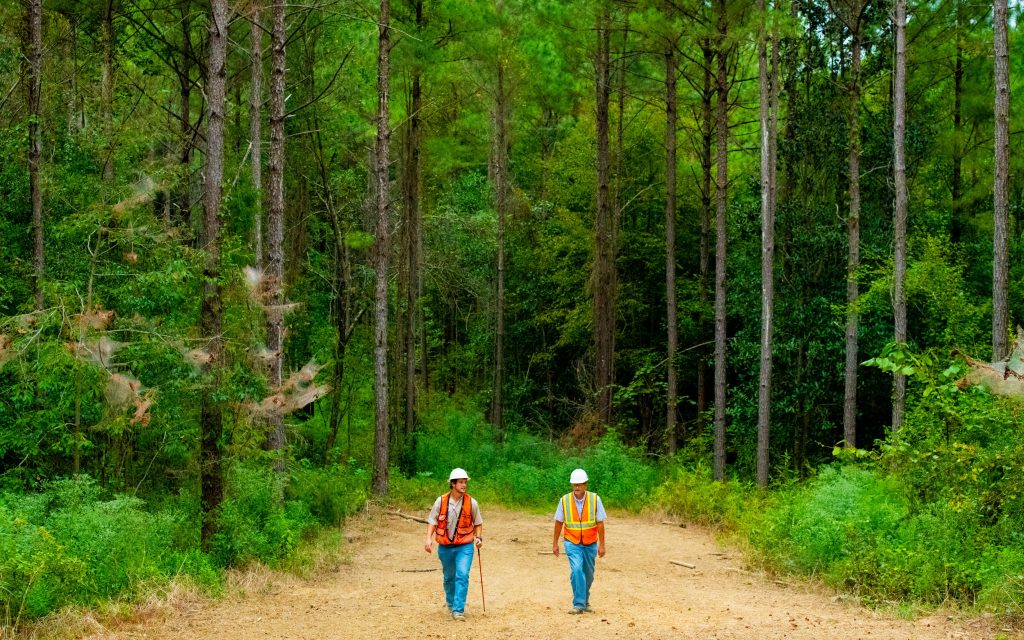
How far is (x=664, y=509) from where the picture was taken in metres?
20.1

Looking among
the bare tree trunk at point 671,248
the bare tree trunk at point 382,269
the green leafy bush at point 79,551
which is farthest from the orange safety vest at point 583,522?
the bare tree trunk at point 671,248

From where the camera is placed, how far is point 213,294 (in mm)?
12109

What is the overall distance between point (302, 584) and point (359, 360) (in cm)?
1493

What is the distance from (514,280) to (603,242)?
34.2 feet

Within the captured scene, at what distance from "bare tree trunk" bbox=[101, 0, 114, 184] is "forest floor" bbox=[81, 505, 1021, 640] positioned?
7.45 meters

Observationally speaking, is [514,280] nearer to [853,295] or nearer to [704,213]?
[704,213]

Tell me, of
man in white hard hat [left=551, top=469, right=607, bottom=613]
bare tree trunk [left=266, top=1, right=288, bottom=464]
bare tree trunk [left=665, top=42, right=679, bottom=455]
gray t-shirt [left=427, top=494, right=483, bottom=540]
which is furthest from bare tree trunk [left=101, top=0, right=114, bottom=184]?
bare tree trunk [left=665, top=42, right=679, bottom=455]

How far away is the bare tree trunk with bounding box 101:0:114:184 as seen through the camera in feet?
55.0

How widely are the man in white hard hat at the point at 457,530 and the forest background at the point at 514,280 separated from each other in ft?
9.17

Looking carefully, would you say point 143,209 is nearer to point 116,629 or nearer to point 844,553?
point 116,629

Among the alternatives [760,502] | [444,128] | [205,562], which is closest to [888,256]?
[760,502]

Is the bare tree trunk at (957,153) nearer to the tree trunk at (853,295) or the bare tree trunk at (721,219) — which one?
the tree trunk at (853,295)

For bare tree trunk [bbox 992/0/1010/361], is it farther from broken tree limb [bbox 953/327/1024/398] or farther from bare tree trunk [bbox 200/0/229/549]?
bare tree trunk [bbox 200/0/229/549]

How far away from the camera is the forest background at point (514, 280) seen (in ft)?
39.7
